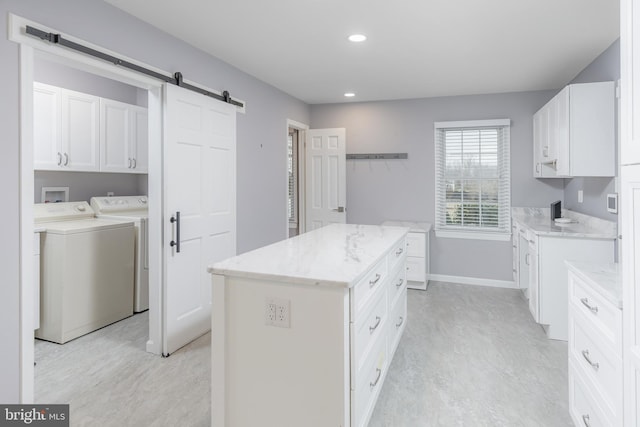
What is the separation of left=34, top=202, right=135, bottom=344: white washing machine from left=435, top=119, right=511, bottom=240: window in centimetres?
396

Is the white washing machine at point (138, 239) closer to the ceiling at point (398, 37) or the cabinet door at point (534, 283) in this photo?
the ceiling at point (398, 37)

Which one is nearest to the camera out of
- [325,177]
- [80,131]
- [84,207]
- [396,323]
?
[396,323]

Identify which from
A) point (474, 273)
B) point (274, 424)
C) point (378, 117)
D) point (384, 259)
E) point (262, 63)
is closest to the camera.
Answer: point (274, 424)

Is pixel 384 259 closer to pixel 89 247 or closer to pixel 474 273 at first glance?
pixel 89 247

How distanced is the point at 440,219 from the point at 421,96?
172 cm

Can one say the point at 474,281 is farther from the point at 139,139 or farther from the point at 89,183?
the point at 89,183

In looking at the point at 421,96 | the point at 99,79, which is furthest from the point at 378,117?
the point at 99,79

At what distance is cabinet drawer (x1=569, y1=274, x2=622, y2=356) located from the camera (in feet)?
5.03

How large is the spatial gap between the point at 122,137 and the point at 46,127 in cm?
82

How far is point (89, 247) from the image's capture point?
3.40 m

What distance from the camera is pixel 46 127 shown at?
3.52 metres

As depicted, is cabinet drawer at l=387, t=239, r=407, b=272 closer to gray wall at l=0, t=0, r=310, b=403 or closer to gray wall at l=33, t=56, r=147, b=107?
gray wall at l=0, t=0, r=310, b=403

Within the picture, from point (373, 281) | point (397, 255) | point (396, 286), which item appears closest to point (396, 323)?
point (396, 286)
